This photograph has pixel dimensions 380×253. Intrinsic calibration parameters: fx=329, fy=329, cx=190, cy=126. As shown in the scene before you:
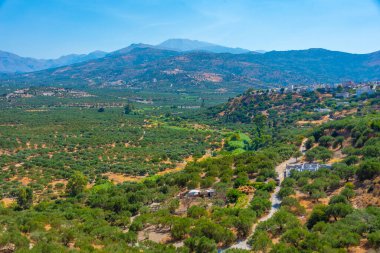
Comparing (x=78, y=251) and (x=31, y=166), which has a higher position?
(x=78, y=251)

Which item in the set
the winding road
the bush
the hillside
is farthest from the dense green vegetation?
the hillside

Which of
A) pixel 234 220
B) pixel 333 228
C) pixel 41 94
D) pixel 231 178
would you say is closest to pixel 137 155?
pixel 231 178

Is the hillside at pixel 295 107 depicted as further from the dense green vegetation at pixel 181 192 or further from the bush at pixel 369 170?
the bush at pixel 369 170

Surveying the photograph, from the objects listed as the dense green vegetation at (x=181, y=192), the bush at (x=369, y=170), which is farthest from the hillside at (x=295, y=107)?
the bush at (x=369, y=170)

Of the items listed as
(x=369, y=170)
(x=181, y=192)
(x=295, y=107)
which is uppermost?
(x=369, y=170)

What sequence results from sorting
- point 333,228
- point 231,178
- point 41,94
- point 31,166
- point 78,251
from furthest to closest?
point 41,94, point 31,166, point 231,178, point 333,228, point 78,251

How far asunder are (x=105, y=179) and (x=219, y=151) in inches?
900

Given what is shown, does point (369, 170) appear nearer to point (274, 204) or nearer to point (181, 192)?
point (274, 204)

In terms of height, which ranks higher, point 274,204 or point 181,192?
point 274,204

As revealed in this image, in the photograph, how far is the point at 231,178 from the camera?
1395 inches

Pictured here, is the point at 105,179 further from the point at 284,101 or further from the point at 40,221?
the point at 284,101

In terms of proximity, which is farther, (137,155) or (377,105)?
(377,105)

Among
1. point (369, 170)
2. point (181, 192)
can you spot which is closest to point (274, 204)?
point (369, 170)

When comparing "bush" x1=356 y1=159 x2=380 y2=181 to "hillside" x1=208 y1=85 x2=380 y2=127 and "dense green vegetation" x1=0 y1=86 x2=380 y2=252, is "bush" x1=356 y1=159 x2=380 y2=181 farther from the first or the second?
"hillside" x1=208 y1=85 x2=380 y2=127
